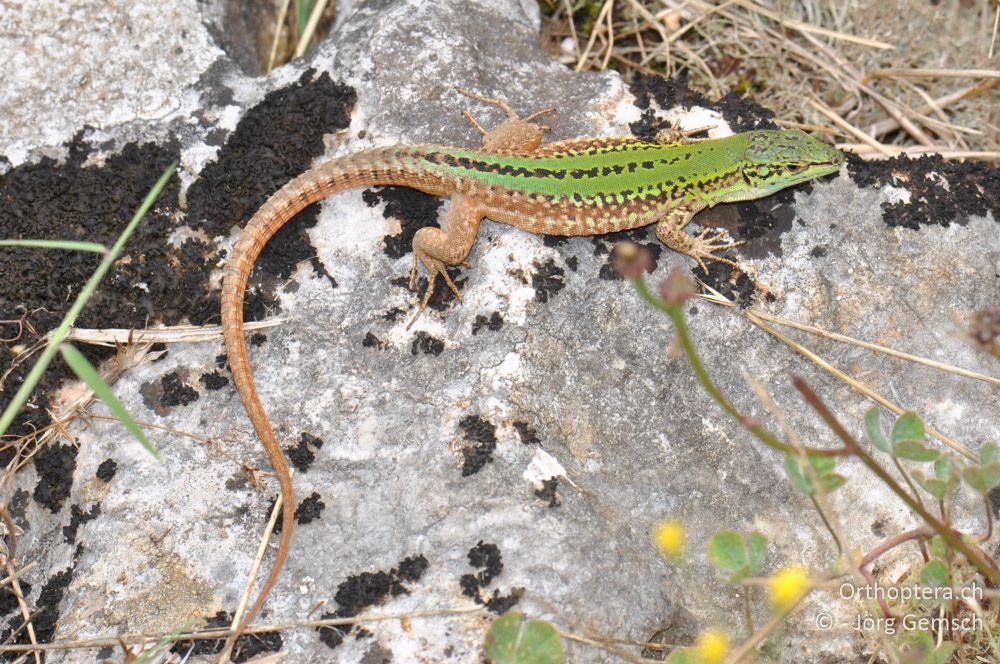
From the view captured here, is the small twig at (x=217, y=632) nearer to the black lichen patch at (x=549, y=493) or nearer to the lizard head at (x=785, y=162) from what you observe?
the black lichen patch at (x=549, y=493)

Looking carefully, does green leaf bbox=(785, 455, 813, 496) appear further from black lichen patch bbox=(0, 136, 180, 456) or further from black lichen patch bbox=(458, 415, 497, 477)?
black lichen patch bbox=(0, 136, 180, 456)

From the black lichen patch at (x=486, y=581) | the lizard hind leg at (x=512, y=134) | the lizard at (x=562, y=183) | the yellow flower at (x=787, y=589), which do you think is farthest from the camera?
the lizard hind leg at (x=512, y=134)

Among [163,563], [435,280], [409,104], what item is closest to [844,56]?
[409,104]

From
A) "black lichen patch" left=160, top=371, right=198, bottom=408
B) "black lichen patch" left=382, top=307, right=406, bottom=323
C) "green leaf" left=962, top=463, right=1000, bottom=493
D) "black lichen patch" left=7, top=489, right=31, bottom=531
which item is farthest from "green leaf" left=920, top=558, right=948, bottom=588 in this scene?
"black lichen patch" left=7, top=489, right=31, bottom=531

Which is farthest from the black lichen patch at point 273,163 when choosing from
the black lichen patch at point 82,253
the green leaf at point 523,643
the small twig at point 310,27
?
the green leaf at point 523,643

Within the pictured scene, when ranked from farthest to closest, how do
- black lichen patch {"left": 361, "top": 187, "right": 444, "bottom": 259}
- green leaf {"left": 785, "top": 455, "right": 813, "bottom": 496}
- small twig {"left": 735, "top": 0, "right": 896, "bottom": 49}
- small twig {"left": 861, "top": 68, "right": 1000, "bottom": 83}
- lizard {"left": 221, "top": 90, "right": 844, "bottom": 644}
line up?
small twig {"left": 735, "top": 0, "right": 896, "bottom": 49}
small twig {"left": 861, "top": 68, "right": 1000, "bottom": 83}
black lichen patch {"left": 361, "top": 187, "right": 444, "bottom": 259}
lizard {"left": 221, "top": 90, "right": 844, "bottom": 644}
green leaf {"left": 785, "top": 455, "right": 813, "bottom": 496}

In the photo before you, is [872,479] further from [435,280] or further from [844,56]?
[844,56]

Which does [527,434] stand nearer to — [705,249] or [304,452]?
[304,452]

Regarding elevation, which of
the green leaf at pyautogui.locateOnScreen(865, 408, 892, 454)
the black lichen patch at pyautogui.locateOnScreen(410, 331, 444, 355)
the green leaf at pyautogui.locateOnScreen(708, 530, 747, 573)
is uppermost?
the green leaf at pyautogui.locateOnScreen(865, 408, 892, 454)
